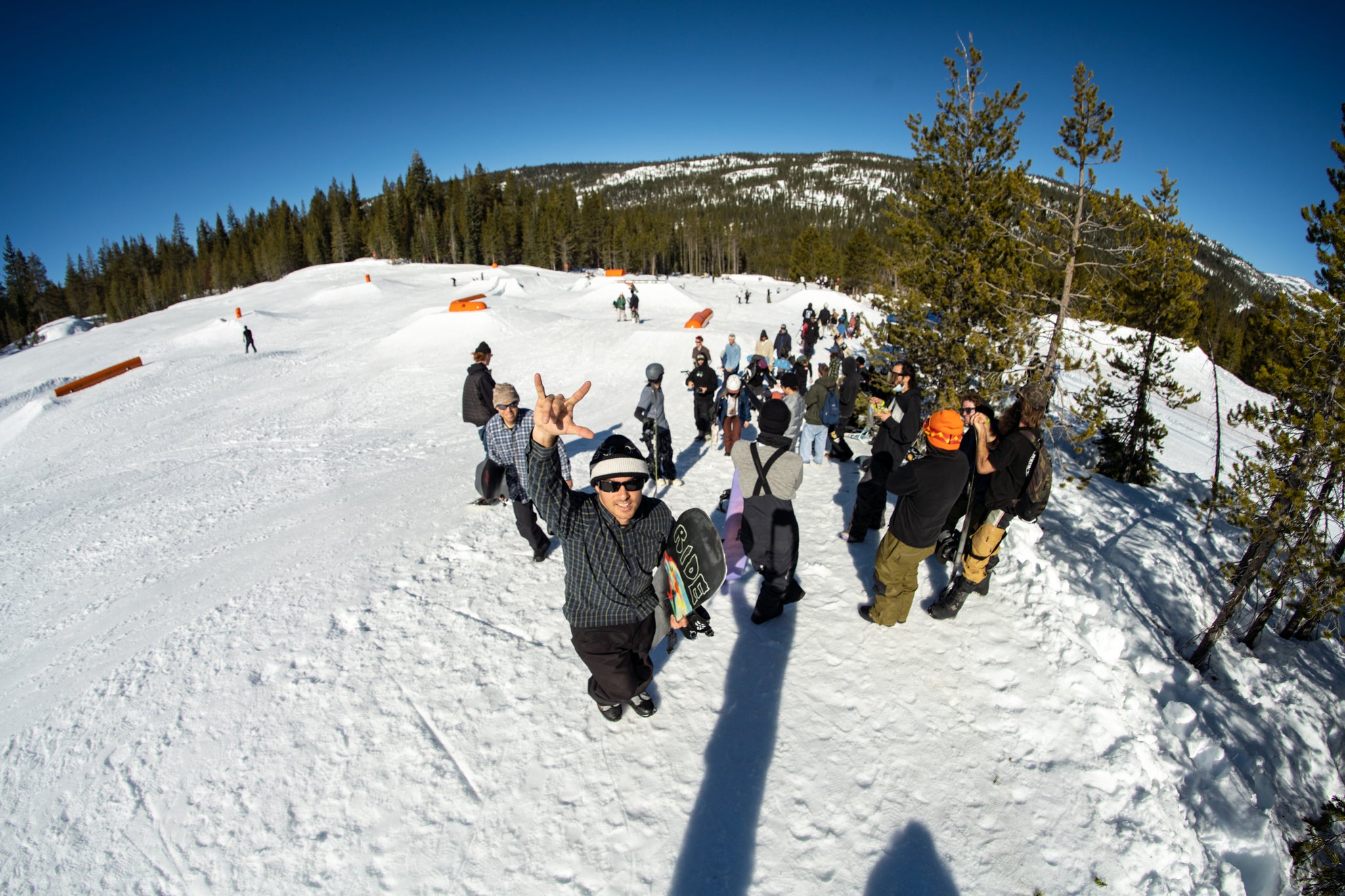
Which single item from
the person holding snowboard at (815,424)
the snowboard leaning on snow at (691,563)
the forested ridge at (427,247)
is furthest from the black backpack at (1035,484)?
the forested ridge at (427,247)

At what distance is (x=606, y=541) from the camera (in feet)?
10.2

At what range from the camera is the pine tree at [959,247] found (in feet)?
35.4

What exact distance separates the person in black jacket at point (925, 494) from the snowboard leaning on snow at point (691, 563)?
5.73ft

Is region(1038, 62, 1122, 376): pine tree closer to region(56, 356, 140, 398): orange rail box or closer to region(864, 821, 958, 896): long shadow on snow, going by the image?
region(864, 821, 958, 896): long shadow on snow

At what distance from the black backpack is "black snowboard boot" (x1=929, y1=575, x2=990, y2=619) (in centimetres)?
85

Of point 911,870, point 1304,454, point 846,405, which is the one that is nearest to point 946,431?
point 911,870

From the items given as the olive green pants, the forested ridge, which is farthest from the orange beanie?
the forested ridge

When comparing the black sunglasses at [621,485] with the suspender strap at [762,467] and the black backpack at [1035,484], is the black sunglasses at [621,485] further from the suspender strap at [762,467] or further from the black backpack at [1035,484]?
the black backpack at [1035,484]

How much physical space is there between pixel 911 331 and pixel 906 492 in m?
9.06

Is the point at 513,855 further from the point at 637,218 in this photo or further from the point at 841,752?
the point at 637,218

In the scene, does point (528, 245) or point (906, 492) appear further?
point (528, 245)

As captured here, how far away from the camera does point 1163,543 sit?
927 centimetres

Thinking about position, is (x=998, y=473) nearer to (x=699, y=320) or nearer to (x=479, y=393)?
(x=479, y=393)

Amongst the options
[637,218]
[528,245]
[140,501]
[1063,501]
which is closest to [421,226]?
[528,245]
